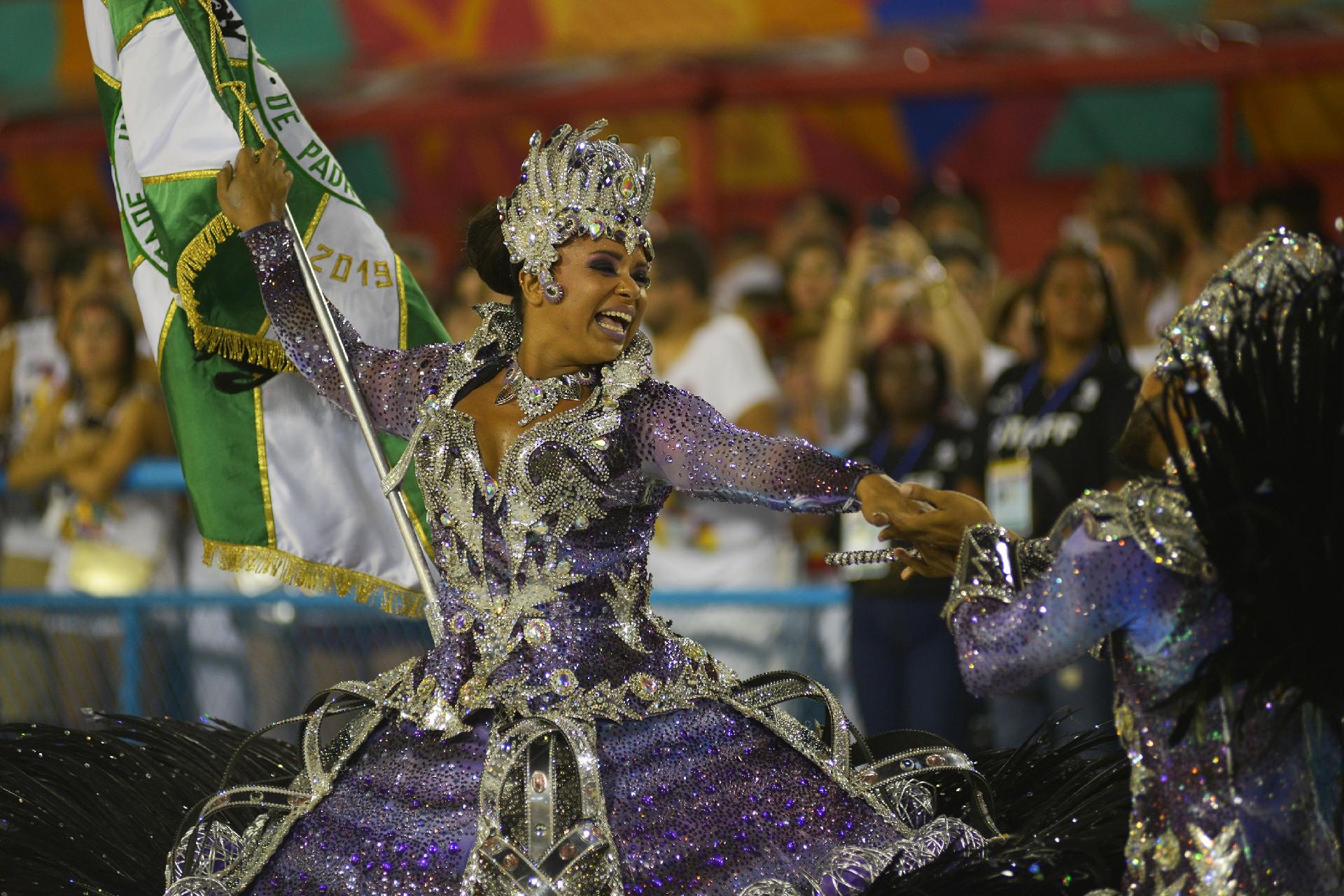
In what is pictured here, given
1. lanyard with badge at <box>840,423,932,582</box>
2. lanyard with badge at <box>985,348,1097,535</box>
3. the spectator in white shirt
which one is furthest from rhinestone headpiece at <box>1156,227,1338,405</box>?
the spectator in white shirt

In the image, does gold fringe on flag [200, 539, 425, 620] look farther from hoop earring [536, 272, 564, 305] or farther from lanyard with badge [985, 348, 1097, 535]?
lanyard with badge [985, 348, 1097, 535]

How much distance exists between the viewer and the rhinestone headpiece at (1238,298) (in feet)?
8.46

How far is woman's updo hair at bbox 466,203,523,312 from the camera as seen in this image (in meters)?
3.33

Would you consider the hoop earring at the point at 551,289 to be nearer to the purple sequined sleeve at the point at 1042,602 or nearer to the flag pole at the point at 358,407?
the flag pole at the point at 358,407

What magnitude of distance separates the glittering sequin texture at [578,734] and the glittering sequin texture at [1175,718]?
16.9 inches

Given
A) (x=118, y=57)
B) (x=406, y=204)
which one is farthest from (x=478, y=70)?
(x=118, y=57)

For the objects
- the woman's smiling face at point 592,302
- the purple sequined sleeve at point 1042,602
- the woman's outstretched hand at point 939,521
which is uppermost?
the woman's smiling face at point 592,302

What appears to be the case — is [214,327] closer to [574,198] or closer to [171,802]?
[171,802]

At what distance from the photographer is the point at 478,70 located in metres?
10.1

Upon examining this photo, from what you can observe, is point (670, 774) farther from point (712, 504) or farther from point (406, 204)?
point (406, 204)

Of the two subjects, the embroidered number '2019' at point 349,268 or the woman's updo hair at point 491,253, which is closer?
the woman's updo hair at point 491,253

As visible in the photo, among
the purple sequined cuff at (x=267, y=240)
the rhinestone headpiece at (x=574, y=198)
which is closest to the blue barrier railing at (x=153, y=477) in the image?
the purple sequined cuff at (x=267, y=240)

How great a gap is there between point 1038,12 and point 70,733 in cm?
607

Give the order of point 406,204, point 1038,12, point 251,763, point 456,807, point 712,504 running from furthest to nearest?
point 406,204
point 1038,12
point 712,504
point 251,763
point 456,807
